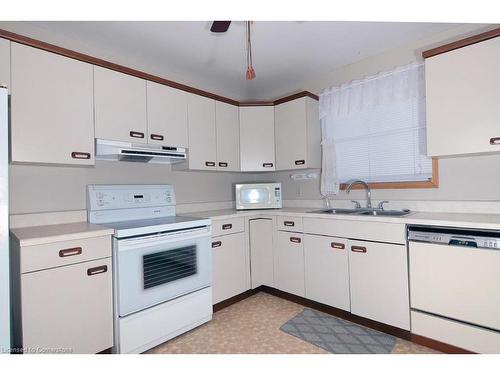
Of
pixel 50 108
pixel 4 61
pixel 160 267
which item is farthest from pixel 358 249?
pixel 4 61

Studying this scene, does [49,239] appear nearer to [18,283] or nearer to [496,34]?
[18,283]

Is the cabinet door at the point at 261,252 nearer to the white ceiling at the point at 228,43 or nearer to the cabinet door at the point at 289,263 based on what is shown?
the cabinet door at the point at 289,263

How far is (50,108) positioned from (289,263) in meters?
2.32

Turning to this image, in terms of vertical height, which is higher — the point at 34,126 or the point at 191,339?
the point at 34,126

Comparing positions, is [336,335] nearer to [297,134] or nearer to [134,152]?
[297,134]

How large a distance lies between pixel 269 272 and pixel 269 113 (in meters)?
1.78

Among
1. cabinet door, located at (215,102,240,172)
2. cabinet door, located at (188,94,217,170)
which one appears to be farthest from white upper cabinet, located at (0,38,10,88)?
cabinet door, located at (215,102,240,172)

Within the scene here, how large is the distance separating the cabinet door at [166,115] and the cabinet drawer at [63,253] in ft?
3.21

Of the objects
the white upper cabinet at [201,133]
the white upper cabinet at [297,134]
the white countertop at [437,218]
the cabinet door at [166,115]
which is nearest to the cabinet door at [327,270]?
the white countertop at [437,218]

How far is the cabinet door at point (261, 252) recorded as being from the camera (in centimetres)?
276

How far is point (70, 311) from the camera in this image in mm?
1580

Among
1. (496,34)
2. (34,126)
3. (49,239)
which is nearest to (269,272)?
(49,239)

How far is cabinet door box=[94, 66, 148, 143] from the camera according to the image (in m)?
2.01

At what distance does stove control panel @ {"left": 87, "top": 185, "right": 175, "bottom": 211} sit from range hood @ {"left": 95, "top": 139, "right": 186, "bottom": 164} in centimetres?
26
